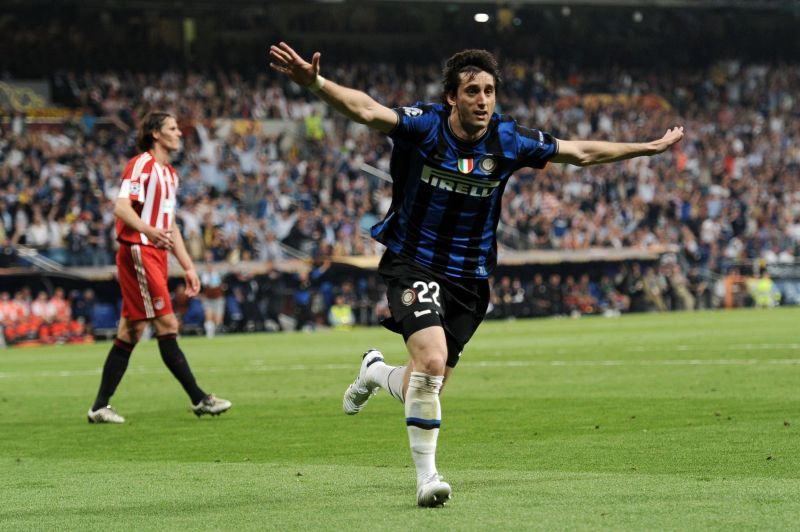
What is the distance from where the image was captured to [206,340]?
28797 mm

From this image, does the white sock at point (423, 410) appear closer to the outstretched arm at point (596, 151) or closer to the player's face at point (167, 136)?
the outstretched arm at point (596, 151)

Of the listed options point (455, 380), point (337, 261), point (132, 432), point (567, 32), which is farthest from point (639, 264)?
point (132, 432)

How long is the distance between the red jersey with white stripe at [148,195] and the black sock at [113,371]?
3.15 ft

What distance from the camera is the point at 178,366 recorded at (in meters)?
11.6

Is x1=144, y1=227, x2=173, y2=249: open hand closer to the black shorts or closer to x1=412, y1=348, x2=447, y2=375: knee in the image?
the black shorts

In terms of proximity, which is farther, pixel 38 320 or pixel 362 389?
pixel 38 320

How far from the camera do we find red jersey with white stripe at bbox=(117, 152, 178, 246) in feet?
37.7

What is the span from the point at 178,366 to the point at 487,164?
5.24m

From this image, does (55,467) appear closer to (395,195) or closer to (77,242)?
(395,195)

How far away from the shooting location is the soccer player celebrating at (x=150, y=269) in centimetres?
1146

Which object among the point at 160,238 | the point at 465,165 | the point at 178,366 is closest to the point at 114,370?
the point at 178,366

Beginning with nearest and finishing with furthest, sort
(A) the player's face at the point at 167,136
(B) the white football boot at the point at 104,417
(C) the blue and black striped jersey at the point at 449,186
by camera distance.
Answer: (C) the blue and black striped jersey at the point at 449,186 → (B) the white football boot at the point at 104,417 → (A) the player's face at the point at 167,136

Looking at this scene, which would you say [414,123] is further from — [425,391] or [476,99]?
[425,391]

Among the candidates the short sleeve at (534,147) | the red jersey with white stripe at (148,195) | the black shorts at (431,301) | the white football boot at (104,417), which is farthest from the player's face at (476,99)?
the white football boot at (104,417)
